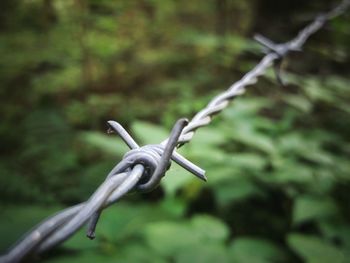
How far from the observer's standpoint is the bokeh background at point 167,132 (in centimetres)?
136

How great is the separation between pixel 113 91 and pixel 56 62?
0.77 metres

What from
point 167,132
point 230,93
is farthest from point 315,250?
point 167,132

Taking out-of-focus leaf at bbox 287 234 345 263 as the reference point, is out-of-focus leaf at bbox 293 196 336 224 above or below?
above

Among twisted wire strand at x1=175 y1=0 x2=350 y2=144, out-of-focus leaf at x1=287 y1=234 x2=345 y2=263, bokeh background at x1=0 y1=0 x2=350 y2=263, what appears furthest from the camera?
bokeh background at x1=0 y1=0 x2=350 y2=263

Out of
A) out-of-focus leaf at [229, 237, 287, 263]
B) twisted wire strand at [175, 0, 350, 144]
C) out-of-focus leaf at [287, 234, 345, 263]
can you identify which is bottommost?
out-of-focus leaf at [229, 237, 287, 263]

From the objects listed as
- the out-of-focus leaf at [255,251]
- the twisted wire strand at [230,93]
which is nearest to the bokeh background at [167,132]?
the out-of-focus leaf at [255,251]

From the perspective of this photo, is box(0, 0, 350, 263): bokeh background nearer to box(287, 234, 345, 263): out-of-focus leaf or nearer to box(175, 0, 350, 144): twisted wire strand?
box(287, 234, 345, 263): out-of-focus leaf

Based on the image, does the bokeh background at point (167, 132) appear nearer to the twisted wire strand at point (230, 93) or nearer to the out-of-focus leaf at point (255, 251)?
the out-of-focus leaf at point (255, 251)

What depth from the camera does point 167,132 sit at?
1952 millimetres

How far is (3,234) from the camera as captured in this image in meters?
1.31

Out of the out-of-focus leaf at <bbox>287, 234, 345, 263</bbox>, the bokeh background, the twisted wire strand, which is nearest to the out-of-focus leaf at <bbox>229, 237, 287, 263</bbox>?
the bokeh background

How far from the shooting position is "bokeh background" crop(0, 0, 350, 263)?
4.46ft

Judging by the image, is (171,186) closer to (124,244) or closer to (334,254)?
(124,244)

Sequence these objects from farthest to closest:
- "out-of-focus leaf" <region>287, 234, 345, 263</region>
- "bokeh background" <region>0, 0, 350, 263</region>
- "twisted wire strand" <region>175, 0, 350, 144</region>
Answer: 1. "bokeh background" <region>0, 0, 350, 263</region>
2. "out-of-focus leaf" <region>287, 234, 345, 263</region>
3. "twisted wire strand" <region>175, 0, 350, 144</region>
